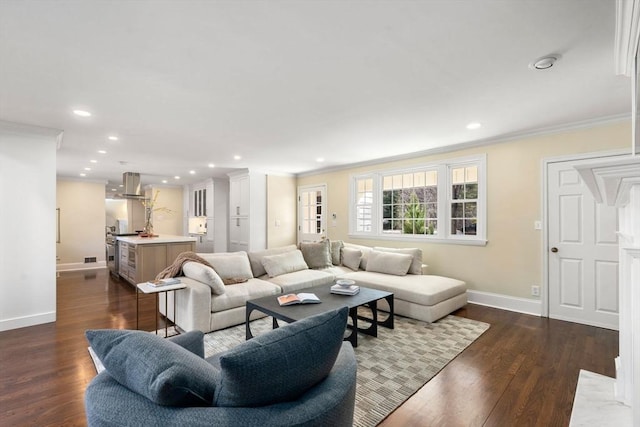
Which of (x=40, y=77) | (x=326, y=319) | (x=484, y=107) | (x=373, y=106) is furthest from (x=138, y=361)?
(x=484, y=107)

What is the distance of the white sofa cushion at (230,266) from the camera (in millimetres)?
3912

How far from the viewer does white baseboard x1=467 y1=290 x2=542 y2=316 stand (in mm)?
3941

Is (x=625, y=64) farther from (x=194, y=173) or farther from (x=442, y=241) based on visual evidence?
(x=194, y=173)

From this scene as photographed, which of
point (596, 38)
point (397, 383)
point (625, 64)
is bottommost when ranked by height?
point (397, 383)

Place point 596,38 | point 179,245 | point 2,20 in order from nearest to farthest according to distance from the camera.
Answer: point 2,20 → point 596,38 → point 179,245

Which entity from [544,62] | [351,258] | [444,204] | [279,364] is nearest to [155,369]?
[279,364]

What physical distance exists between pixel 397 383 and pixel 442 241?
9.74 feet

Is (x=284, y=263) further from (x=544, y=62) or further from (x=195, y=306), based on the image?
(x=544, y=62)

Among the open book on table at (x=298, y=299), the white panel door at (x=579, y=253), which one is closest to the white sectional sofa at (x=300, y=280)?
the open book on table at (x=298, y=299)

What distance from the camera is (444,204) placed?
4.81 metres

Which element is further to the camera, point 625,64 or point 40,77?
point 40,77

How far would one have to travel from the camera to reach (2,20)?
171 centimetres

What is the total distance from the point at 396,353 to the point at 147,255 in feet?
15.0

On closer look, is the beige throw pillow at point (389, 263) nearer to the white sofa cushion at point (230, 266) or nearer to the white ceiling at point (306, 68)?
the white ceiling at point (306, 68)
